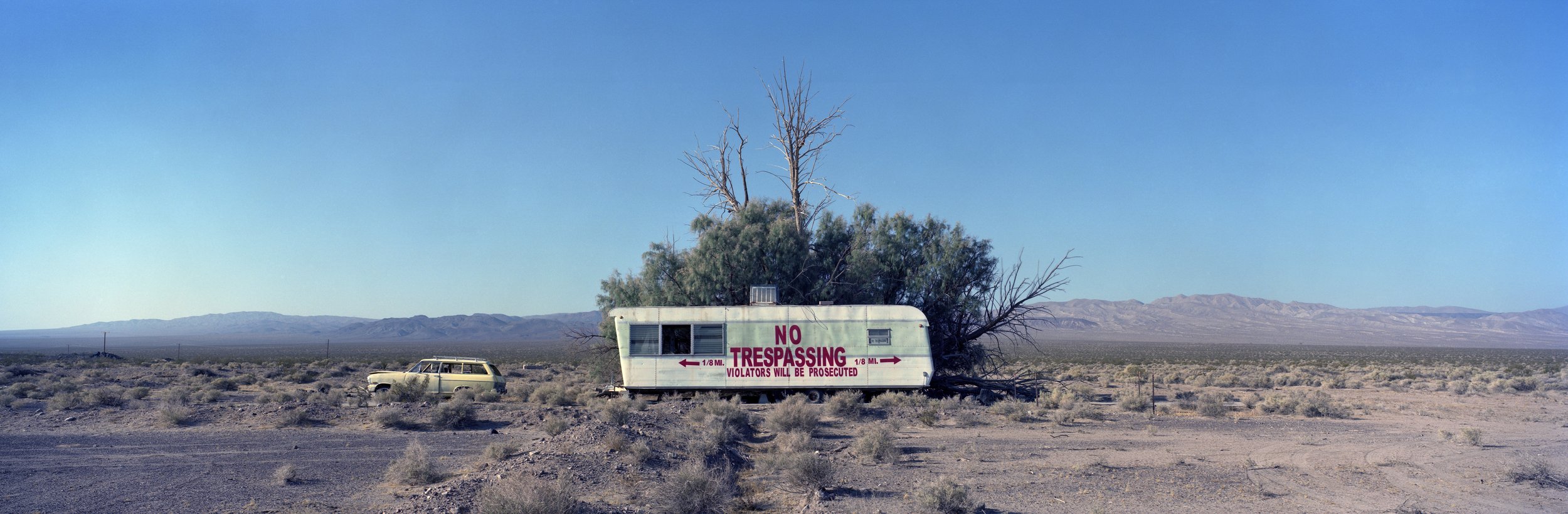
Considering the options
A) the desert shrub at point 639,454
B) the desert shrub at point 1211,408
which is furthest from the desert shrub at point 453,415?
the desert shrub at point 1211,408

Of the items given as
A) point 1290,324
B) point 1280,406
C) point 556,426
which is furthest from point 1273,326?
point 556,426

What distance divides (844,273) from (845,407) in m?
7.37

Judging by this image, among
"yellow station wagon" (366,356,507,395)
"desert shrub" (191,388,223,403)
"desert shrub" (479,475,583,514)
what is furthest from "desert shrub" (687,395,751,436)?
"desert shrub" (191,388,223,403)

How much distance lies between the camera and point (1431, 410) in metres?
19.7

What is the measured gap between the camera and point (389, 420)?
14.9m

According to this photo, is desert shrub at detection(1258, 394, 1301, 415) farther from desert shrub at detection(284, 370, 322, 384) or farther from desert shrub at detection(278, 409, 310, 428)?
desert shrub at detection(284, 370, 322, 384)

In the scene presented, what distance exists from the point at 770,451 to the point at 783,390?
292 inches

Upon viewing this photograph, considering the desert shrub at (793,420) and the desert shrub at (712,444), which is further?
the desert shrub at (793,420)

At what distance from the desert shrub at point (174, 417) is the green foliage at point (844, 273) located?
33.2 ft

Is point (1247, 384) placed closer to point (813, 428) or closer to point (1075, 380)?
point (1075, 380)

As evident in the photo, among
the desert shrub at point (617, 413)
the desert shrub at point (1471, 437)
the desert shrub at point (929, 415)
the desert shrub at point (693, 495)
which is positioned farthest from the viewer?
the desert shrub at point (929, 415)

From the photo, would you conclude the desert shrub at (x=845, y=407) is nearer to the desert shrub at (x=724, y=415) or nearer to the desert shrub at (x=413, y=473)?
the desert shrub at (x=724, y=415)

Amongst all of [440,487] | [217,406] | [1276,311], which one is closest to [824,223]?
[217,406]

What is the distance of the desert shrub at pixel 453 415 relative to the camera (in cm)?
1504
